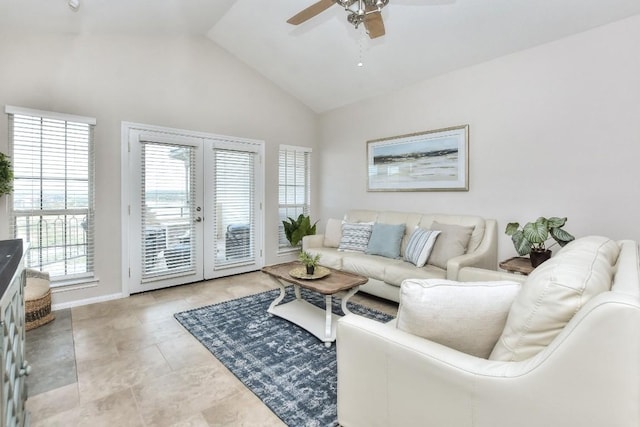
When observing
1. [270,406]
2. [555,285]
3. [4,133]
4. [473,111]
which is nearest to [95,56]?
[4,133]

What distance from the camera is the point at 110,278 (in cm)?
363

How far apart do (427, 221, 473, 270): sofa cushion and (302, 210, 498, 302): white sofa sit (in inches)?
2.3

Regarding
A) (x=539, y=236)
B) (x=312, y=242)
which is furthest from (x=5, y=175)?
(x=539, y=236)

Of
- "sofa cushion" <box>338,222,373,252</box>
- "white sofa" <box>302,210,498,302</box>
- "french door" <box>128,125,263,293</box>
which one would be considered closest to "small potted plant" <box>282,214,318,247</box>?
"french door" <box>128,125,263,293</box>

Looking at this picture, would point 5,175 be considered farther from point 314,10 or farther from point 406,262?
point 406,262

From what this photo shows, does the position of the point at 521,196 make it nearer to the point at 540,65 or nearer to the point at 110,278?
the point at 540,65

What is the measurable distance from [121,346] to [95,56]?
303cm

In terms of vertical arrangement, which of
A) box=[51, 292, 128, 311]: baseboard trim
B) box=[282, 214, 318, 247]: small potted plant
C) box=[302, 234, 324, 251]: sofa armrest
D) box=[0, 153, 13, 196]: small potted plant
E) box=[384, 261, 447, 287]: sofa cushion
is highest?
box=[0, 153, 13, 196]: small potted plant

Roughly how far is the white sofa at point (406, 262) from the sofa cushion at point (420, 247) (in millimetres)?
71

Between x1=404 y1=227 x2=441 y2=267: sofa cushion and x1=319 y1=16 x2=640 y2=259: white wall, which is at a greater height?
x1=319 y1=16 x2=640 y2=259: white wall

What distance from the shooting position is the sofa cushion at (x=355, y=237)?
4020mm

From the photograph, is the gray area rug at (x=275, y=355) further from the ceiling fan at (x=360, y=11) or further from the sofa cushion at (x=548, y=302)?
the ceiling fan at (x=360, y=11)

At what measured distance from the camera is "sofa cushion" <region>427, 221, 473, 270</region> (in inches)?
126

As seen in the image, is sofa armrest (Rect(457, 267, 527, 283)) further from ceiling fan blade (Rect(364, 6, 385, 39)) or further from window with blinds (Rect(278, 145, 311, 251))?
window with blinds (Rect(278, 145, 311, 251))
